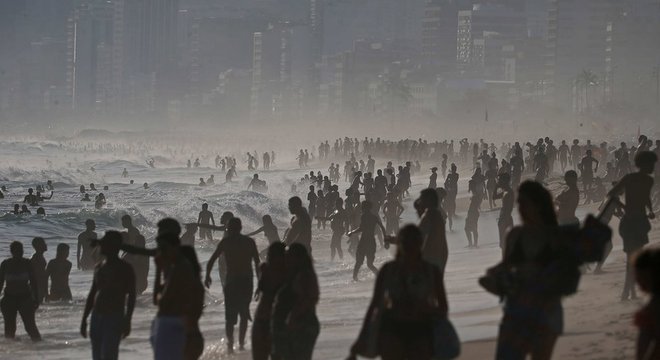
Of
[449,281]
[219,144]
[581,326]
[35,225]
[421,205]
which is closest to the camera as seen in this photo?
[421,205]

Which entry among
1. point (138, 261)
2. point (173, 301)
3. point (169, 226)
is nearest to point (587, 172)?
point (138, 261)

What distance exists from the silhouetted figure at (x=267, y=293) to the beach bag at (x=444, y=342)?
234 cm

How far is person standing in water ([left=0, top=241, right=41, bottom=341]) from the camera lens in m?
13.5

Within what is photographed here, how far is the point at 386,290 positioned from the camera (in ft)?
25.0

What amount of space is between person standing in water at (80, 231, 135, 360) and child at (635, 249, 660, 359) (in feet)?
14.0

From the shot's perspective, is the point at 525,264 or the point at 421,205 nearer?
the point at 525,264

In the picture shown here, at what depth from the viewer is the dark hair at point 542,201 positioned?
7480mm

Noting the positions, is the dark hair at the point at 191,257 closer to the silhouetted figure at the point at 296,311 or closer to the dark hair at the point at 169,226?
the dark hair at the point at 169,226

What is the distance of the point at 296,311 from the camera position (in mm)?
9094

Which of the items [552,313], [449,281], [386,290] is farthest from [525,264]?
[449,281]

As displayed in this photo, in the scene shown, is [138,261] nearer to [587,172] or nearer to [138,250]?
[138,250]

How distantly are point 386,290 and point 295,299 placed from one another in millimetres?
1797

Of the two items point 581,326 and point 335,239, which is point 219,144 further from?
point 581,326

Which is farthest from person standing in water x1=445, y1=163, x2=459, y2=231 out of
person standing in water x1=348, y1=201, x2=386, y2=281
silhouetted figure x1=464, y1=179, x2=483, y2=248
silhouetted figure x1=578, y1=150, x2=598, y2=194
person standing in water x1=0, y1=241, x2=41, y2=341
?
person standing in water x1=0, y1=241, x2=41, y2=341
